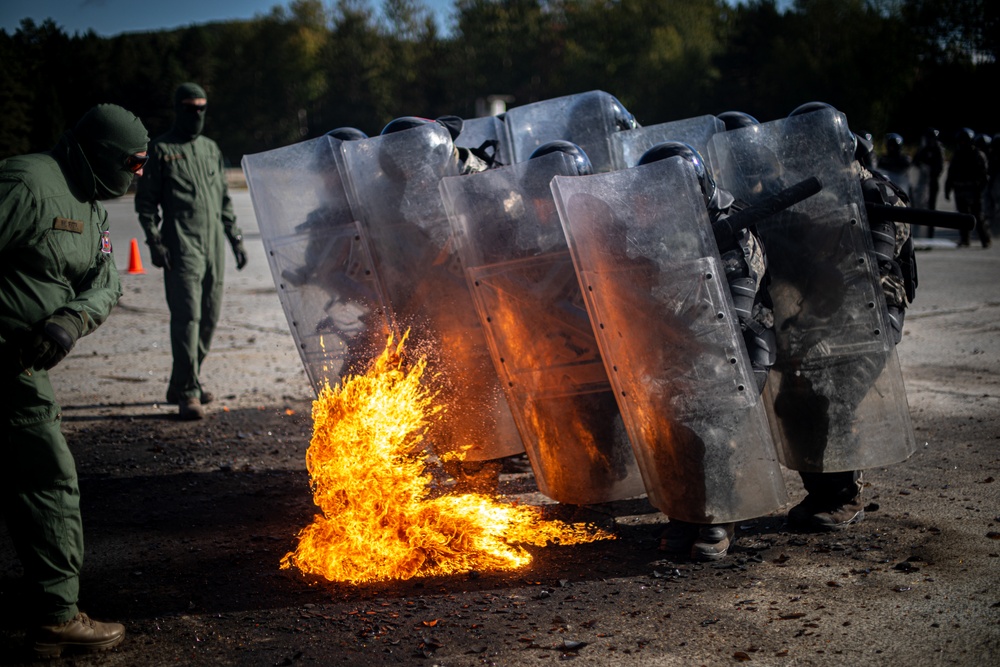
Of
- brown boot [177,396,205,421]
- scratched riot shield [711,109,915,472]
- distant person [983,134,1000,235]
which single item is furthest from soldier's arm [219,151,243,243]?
distant person [983,134,1000,235]

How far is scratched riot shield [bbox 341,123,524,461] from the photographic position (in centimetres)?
396

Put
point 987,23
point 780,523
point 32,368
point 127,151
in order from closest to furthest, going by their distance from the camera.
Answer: point 32,368
point 127,151
point 780,523
point 987,23

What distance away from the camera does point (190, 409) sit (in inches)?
233

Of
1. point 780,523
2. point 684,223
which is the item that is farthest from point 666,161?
point 780,523

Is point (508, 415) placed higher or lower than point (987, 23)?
lower

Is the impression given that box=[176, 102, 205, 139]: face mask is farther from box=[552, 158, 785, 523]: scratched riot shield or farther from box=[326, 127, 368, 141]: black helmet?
box=[552, 158, 785, 523]: scratched riot shield

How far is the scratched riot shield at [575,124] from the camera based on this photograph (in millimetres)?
4934

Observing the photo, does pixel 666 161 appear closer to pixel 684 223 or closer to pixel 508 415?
pixel 684 223

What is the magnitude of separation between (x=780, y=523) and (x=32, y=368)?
2991 millimetres

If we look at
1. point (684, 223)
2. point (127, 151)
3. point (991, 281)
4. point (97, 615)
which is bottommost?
point (991, 281)

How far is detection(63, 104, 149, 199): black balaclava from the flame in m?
1.34

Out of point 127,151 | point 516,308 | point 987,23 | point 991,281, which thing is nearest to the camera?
point 127,151

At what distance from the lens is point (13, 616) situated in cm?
318

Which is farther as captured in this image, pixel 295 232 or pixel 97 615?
pixel 295 232
